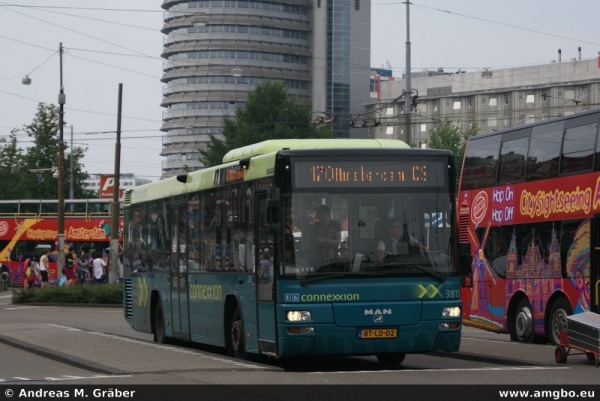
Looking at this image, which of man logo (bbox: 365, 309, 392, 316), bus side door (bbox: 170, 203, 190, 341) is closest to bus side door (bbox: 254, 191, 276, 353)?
man logo (bbox: 365, 309, 392, 316)

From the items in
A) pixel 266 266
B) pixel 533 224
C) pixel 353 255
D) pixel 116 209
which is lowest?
pixel 266 266

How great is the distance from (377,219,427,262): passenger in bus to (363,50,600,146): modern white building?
343 feet

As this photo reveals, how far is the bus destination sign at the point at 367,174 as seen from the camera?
14156 mm

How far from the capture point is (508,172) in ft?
68.6

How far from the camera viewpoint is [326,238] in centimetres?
1386

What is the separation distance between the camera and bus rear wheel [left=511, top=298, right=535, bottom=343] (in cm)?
2019

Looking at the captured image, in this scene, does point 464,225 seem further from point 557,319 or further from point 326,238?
Result: point 326,238

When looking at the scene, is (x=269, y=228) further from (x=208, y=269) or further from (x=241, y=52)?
(x=241, y=52)

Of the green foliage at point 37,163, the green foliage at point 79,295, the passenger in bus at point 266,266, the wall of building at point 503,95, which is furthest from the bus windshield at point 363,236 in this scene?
the wall of building at point 503,95

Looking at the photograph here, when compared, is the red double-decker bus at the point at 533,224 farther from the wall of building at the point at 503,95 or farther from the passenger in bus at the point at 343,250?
the wall of building at the point at 503,95

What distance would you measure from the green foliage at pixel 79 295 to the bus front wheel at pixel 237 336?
23.2 metres

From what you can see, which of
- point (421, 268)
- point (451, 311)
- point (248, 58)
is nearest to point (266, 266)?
point (421, 268)

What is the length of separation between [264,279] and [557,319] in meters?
6.75

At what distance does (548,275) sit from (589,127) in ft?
9.20
